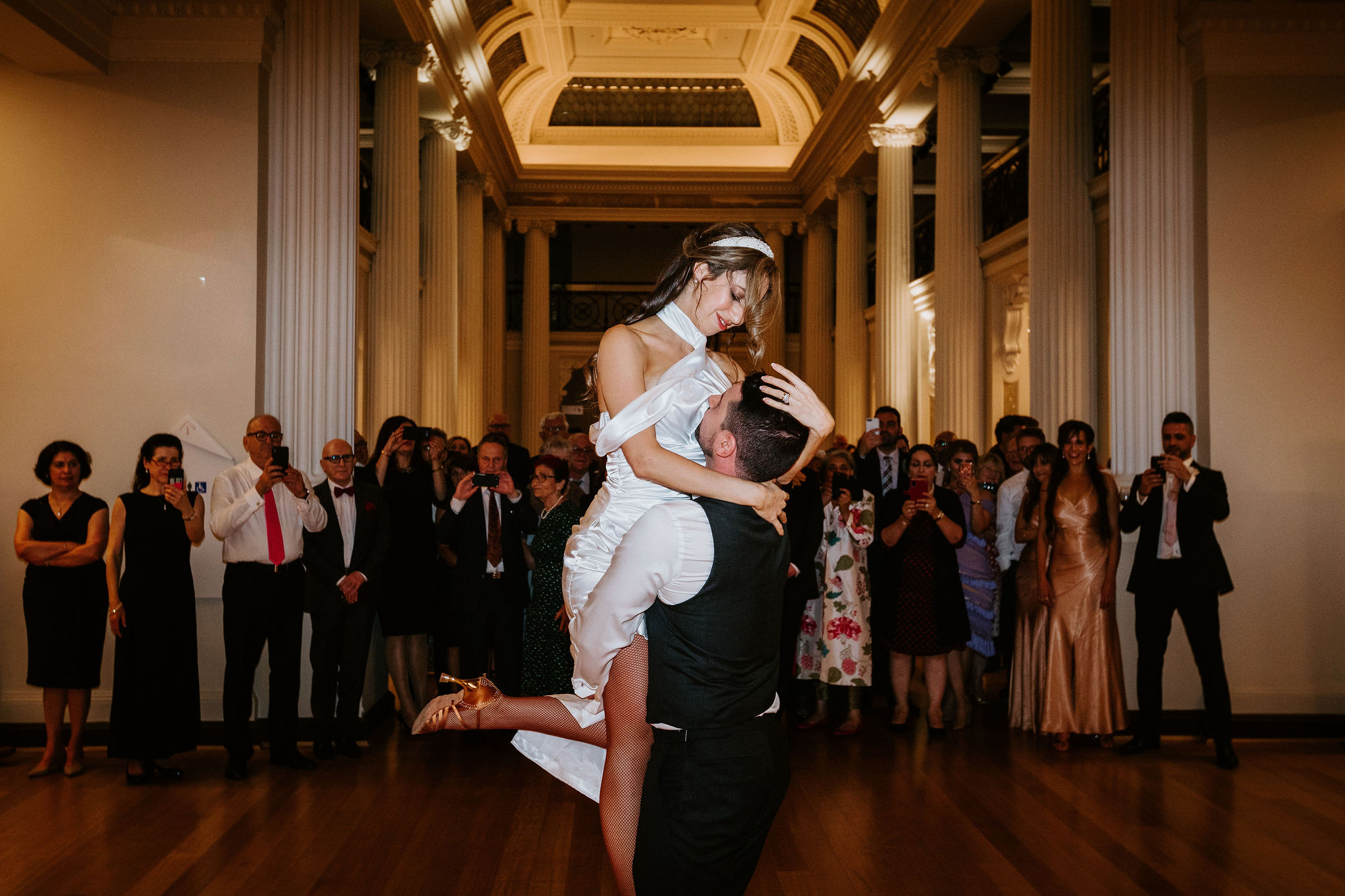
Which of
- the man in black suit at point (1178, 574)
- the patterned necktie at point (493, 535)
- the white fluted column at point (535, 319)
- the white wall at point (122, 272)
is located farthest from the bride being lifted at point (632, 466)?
the white fluted column at point (535, 319)

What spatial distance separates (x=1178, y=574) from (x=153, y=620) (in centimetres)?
486

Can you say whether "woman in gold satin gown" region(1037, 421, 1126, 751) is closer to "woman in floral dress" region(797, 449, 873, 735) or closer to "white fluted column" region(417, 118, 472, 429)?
"woman in floral dress" region(797, 449, 873, 735)

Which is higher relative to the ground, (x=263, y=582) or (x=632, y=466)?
(x=632, y=466)

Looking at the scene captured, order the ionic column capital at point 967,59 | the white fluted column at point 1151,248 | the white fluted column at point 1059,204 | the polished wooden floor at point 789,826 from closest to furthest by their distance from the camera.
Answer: the polished wooden floor at point 789,826 < the white fluted column at point 1151,248 < the white fluted column at point 1059,204 < the ionic column capital at point 967,59

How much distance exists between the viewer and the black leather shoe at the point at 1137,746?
5.32 m

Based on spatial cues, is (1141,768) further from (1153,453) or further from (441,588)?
(441,588)

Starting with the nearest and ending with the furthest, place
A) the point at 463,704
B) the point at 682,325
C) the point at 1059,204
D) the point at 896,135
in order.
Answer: the point at 463,704
the point at 682,325
the point at 1059,204
the point at 896,135

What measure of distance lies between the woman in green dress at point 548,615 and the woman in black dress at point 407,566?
29.7 inches

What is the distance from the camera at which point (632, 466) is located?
7.91 feet

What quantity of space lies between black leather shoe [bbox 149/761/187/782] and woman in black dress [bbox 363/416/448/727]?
115cm

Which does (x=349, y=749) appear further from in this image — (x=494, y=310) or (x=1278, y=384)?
(x=494, y=310)

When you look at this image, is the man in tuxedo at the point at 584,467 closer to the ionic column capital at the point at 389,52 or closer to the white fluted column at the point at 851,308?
the ionic column capital at the point at 389,52

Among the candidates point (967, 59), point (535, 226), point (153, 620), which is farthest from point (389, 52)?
point (535, 226)

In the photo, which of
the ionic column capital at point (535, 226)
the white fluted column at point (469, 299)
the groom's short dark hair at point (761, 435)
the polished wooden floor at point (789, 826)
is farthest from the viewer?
the ionic column capital at point (535, 226)
